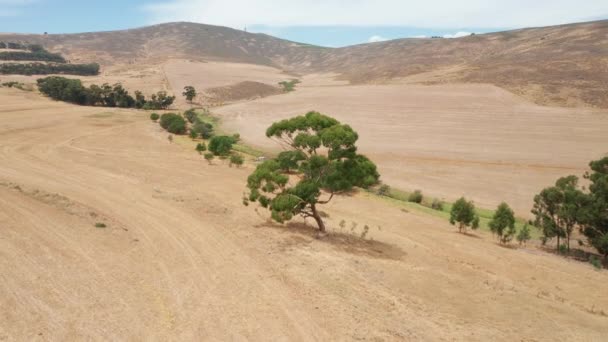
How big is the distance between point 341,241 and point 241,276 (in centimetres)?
706

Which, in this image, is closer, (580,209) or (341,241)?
(341,241)

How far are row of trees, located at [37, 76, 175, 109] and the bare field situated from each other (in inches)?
550

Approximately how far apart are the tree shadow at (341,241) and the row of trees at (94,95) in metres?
75.6

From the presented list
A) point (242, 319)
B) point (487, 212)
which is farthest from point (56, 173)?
point (487, 212)

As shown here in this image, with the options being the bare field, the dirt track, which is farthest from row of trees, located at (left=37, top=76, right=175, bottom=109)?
the dirt track

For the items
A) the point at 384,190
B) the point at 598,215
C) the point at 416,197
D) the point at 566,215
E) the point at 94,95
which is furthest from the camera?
the point at 94,95

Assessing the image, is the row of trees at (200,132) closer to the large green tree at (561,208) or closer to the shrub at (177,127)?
the shrub at (177,127)

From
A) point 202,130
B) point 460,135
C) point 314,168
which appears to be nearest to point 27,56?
point 202,130

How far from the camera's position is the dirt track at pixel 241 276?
1245cm

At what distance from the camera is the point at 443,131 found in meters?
65.9

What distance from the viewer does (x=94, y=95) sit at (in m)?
87.9

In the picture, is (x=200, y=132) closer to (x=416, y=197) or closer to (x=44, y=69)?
(x=416, y=197)

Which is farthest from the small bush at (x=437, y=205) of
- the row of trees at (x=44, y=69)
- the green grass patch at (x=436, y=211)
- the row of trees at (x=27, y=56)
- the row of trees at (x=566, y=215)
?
the row of trees at (x=27, y=56)

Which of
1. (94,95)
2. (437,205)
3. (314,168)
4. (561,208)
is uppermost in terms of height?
(94,95)
